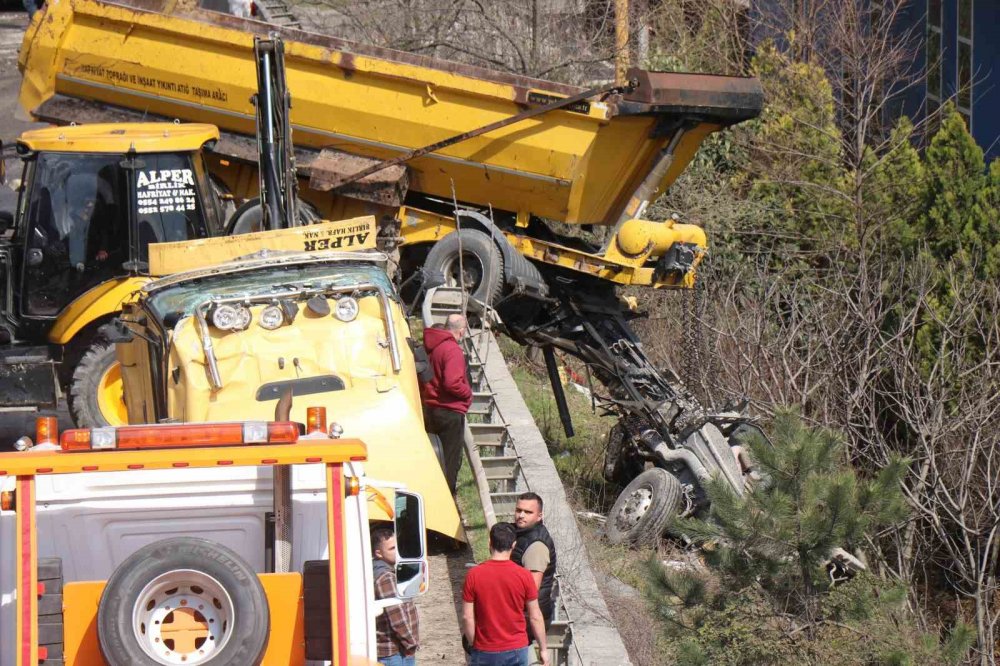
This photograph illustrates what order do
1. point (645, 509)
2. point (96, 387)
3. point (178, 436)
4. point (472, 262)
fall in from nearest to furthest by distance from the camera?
1. point (178, 436)
2. point (96, 387)
3. point (645, 509)
4. point (472, 262)

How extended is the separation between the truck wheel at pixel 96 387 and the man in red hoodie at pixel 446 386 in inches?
104

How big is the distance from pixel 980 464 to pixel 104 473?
10686 mm

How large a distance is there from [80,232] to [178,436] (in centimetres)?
644

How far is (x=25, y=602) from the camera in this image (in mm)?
4793

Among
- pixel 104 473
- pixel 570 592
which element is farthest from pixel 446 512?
pixel 104 473

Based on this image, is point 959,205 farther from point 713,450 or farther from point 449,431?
point 449,431

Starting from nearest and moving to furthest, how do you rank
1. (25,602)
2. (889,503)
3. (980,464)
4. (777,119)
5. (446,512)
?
1. (25,602)
2. (889,503)
3. (446,512)
4. (980,464)
5. (777,119)

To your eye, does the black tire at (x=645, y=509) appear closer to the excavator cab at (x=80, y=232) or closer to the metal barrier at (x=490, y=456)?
the metal barrier at (x=490, y=456)

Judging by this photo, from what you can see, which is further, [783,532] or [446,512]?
[446,512]

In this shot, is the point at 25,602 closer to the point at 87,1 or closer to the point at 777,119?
the point at 87,1

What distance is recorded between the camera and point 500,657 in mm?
6777

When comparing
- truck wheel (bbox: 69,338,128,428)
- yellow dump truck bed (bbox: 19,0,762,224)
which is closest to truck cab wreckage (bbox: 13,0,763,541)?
yellow dump truck bed (bbox: 19,0,762,224)

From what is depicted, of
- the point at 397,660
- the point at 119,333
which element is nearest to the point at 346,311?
the point at 119,333

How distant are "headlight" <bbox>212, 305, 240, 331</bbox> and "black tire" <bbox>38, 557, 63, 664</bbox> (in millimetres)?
3697
